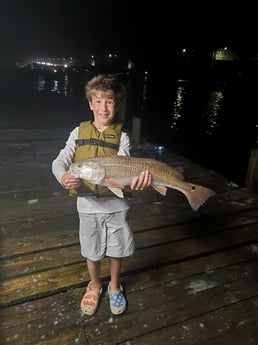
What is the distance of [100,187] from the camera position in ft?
8.08

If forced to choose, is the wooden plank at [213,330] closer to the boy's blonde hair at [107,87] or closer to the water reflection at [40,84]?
the boy's blonde hair at [107,87]

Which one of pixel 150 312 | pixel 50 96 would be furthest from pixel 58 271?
pixel 50 96

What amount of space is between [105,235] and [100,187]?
51 centimetres

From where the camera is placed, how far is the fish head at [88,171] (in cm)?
228

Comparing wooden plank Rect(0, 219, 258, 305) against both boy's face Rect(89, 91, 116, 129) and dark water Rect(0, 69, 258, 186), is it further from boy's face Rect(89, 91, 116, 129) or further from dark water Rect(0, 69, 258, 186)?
dark water Rect(0, 69, 258, 186)

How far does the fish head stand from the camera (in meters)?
2.28

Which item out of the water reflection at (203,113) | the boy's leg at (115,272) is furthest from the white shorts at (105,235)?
the water reflection at (203,113)

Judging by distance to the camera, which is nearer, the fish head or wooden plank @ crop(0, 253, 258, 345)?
the fish head

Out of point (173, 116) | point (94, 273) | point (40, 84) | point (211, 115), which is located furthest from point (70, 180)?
point (40, 84)

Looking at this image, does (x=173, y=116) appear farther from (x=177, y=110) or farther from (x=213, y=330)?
(x=213, y=330)

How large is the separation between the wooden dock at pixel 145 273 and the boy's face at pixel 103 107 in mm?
1875

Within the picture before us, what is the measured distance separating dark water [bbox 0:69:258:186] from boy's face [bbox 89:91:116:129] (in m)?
8.75

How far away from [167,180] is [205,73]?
5264 cm

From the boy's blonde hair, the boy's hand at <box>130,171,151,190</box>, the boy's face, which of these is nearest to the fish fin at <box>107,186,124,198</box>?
the boy's hand at <box>130,171,151,190</box>
